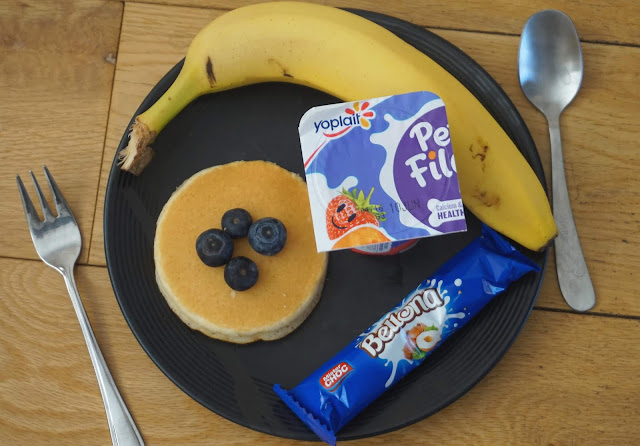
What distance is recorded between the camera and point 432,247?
114 centimetres

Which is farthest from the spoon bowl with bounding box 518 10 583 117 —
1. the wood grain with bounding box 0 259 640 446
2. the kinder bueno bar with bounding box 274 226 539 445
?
the wood grain with bounding box 0 259 640 446

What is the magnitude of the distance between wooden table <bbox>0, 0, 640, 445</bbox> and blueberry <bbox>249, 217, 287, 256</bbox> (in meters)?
0.35

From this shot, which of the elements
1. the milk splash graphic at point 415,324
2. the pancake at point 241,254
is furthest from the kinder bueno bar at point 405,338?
the pancake at point 241,254

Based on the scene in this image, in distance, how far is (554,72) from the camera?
4.04 ft

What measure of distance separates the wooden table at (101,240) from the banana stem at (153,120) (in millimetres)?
142

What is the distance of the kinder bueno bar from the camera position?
1.02 meters

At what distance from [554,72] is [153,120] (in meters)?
0.87

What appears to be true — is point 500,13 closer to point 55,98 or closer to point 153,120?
point 153,120

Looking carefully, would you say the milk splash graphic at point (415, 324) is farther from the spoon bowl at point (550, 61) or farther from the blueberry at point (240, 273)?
the spoon bowl at point (550, 61)

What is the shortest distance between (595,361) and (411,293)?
42cm

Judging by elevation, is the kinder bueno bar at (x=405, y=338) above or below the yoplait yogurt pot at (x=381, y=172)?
below

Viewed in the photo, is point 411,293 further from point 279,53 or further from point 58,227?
point 58,227

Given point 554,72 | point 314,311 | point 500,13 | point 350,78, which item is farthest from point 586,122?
point 314,311

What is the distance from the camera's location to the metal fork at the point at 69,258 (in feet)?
3.68
